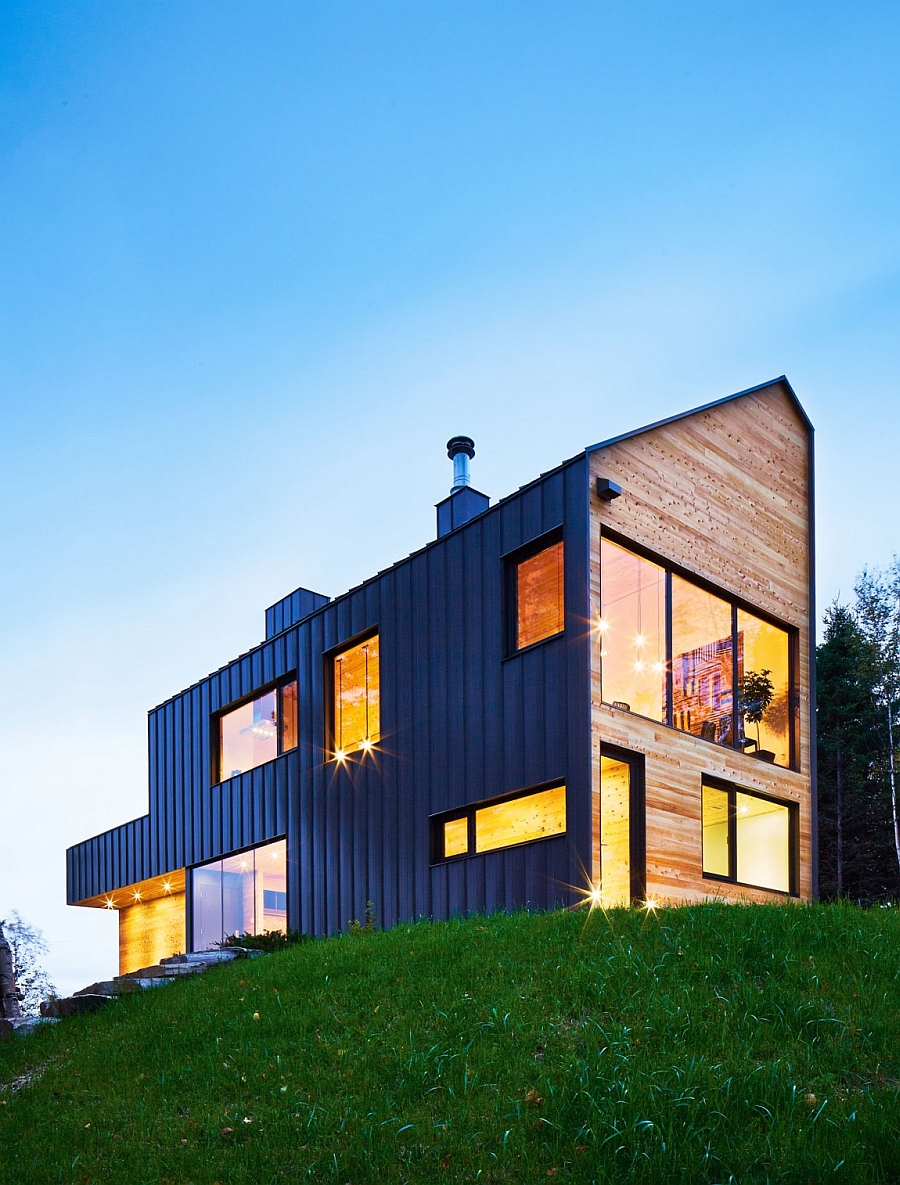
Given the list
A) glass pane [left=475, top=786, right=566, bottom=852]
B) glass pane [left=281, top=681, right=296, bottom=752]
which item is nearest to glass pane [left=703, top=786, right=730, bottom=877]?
glass pane [left=475, top=786, right=566, bottom=852]

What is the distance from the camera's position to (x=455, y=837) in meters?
12.2

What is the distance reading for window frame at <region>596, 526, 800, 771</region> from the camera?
11.5m

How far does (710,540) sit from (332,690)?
6158mm

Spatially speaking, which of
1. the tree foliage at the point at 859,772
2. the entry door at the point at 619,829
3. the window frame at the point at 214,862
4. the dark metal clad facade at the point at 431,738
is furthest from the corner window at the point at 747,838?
the tree foliage at the point at 859,772

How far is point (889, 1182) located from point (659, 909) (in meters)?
3.77

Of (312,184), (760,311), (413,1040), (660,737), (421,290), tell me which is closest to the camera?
(413,1040)

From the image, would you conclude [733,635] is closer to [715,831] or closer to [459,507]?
[715,831]

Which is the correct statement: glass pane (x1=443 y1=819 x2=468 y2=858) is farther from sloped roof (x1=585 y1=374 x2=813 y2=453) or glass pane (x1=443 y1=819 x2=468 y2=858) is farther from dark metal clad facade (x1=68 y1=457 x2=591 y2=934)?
sloped roof (x1=585 y1=374 x2=813 y2=453)

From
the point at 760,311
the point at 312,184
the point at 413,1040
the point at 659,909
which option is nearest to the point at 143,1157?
the point at 413,1040

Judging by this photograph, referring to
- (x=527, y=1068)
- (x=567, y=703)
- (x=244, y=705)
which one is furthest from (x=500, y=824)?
(x=244, y=705)

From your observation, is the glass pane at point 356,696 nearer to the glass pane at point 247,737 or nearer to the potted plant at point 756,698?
the glass pane at point 247,737

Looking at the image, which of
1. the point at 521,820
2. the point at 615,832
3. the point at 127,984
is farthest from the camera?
the point at 521,820

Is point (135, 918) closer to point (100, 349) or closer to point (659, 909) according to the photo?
point (100, 349)

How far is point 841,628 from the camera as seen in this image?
1134 inches
